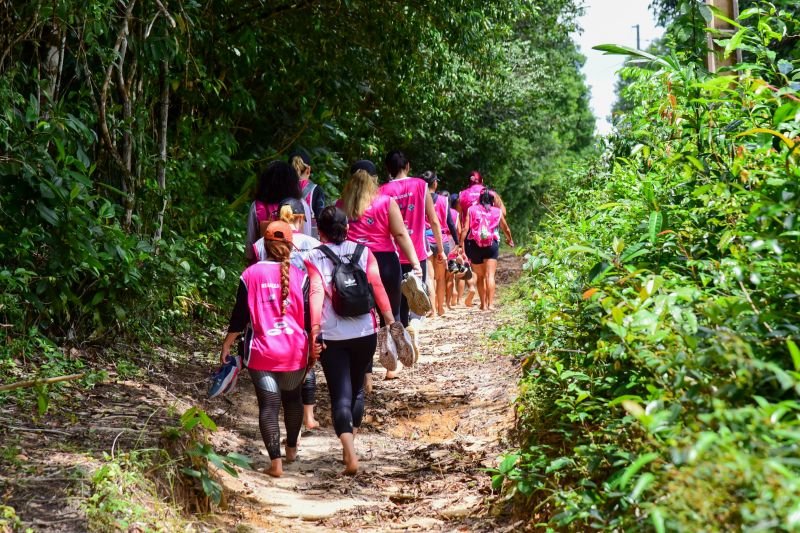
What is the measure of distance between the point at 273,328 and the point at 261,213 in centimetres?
155

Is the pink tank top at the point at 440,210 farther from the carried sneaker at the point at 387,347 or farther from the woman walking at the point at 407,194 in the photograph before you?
the carried sneaker at the point at 387,347

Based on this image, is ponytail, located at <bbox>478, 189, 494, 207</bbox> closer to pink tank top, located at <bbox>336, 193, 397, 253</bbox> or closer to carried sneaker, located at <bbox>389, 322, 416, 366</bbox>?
pink tank top, located at <bbox>336, 193, 397, 253</bbox>

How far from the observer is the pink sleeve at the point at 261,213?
22.8 ft

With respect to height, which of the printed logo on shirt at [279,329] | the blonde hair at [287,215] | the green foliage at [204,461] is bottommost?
the green foliage at [204,461]

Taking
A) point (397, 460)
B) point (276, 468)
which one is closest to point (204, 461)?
point (276, 468)

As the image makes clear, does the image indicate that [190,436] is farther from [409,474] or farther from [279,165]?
[279,165]

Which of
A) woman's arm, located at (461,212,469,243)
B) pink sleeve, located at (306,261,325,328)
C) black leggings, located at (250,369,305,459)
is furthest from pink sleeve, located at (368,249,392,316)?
woman's arm, located at (461,212,469,243)

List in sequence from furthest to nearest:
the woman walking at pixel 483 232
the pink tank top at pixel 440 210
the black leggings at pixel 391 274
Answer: the woman walking at pixel 483 232 → the pink tank top at pixel 440 210 → the black leggings at pixel 391 274

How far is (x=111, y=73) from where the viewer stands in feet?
25.2

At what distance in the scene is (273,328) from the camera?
18.7 ft

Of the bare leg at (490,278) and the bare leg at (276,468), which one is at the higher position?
the bare leg at (490,278)

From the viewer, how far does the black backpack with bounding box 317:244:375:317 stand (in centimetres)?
591

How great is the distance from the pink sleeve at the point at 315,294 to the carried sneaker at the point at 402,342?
0.69 meters

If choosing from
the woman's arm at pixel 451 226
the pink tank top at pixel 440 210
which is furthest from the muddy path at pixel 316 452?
the woman's arm at pixel 451 226
